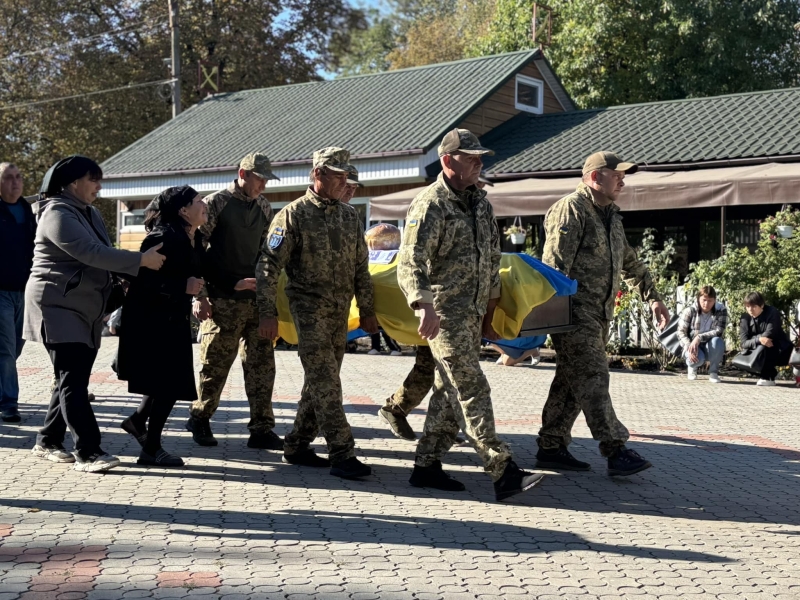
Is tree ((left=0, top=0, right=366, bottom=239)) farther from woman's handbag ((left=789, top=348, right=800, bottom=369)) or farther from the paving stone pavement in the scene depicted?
the paving stone pavement

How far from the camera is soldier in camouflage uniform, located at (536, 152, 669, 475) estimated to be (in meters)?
6.94

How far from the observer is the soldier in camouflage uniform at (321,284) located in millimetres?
6867

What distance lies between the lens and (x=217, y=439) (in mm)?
8367

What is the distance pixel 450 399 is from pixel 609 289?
1460 mm

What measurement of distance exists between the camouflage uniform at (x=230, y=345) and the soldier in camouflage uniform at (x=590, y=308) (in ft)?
6.38

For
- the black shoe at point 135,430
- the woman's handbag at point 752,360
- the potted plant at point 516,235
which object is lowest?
the woman's handbag at point 752,360

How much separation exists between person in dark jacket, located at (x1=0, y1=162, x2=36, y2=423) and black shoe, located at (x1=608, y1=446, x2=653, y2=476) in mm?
4654

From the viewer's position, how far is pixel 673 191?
17.0 metres

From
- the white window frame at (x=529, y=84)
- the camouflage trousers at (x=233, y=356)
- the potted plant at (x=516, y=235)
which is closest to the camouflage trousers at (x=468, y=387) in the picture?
the camouflage trousers at (x=233, y=356)

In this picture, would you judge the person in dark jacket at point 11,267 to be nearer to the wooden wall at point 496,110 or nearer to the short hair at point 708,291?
the short hair at point 708,291

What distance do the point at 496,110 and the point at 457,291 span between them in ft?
65.1

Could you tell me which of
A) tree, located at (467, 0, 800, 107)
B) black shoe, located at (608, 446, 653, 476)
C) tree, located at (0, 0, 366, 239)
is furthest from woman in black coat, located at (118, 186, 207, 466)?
tree, located at (0, 0, 366, 239)

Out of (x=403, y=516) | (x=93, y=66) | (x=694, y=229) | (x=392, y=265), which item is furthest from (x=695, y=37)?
(x=403, y=516)

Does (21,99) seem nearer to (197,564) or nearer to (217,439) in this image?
(217,439)
